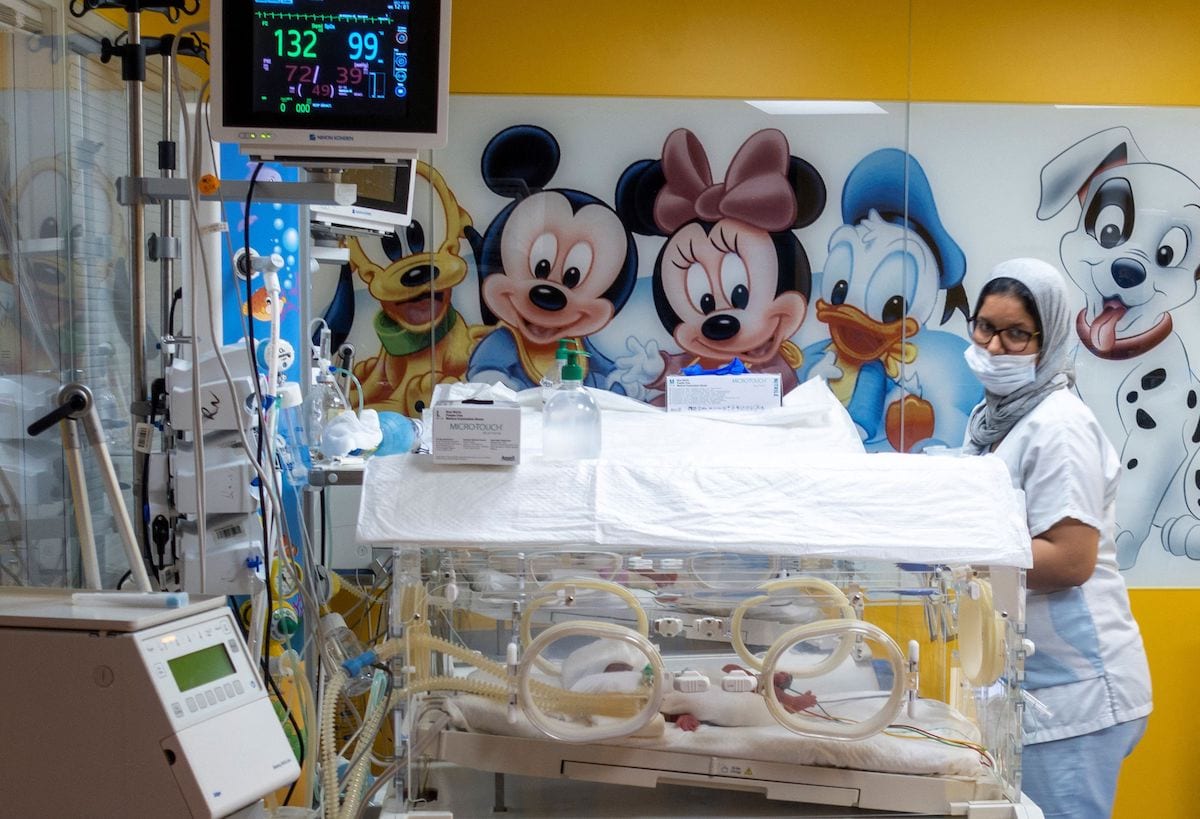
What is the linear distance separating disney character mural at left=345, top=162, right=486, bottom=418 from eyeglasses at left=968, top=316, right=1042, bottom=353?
138cm

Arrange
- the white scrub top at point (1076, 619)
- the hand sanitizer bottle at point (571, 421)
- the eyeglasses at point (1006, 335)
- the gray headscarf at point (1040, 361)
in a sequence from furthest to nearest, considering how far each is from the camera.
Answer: the eyeglasses at point (1006, 335)
the gray headscarf at point (1040, 361)
the white scrub top at point (1076, 619)
the hand sanitizer bottle at point (571, 421)

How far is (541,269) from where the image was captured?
126 inches

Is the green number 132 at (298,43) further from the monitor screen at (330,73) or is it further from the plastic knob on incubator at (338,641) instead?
the plastic knob on incubator at (338,641)

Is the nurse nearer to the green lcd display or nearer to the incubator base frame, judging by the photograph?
the incubator base frame

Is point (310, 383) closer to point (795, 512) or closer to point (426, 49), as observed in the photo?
point (426, 49)

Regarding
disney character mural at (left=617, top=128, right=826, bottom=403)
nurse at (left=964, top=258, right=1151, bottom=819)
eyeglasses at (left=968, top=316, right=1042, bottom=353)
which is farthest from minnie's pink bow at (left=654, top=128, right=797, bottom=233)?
nurse at (left=964, top=258, right=1151, bottom=819)

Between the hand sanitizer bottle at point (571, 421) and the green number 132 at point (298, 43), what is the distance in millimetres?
585

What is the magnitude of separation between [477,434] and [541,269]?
1.68 m

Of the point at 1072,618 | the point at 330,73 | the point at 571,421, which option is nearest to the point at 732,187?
the point at 1072,618

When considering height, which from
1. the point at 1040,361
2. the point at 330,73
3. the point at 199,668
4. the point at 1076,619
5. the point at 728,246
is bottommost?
the point at 1076,619

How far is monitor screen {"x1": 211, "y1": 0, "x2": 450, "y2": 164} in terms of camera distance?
1.55 metres

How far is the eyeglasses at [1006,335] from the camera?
262 cm

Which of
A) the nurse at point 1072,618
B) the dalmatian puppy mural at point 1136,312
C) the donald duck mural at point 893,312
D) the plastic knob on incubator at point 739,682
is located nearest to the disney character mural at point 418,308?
the donald duck mural at point 893,312

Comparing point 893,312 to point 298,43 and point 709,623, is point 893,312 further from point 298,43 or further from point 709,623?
point 298,43
